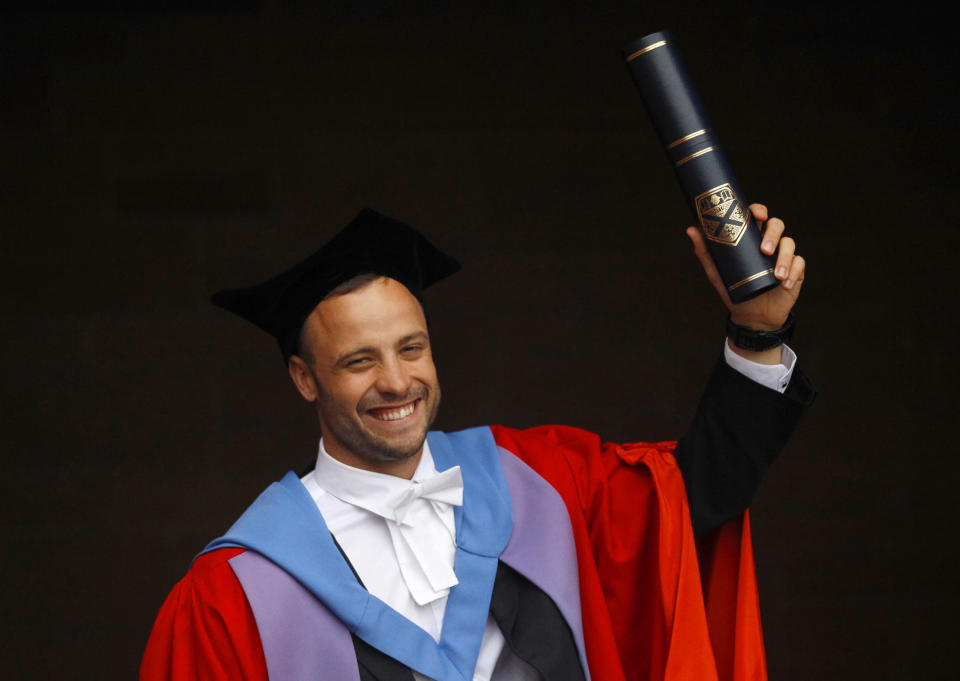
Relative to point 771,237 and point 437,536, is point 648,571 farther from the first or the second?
point 771,237

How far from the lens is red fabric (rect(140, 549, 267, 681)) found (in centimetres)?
222

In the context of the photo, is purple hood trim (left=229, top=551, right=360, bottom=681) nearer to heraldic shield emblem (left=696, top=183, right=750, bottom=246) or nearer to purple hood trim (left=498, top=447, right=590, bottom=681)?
purple hood trim (left=498, top=447, right=590, bottom=681)

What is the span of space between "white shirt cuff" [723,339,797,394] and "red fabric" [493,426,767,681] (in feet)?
0.94

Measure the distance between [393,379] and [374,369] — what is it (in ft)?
0.19

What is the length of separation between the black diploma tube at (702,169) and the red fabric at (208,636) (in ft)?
3.71

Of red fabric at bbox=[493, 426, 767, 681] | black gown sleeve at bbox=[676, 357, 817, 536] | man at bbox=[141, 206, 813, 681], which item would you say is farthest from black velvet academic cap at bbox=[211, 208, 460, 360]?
black gown sleeve at bbox=[676, 357, 817, 536]

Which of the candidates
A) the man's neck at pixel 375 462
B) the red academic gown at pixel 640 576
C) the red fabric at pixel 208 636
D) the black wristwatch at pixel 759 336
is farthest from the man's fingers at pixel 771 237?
the red fabric at pixel 208 636

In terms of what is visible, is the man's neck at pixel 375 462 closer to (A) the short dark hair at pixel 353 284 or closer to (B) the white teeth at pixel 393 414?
(B) the white teeth at pixel 393 414

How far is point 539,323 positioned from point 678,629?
5.90ft

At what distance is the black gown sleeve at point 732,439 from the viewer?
2404mm

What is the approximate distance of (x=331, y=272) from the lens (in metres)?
2.43

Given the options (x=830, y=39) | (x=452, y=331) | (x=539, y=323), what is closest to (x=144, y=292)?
(x=452, y=331)

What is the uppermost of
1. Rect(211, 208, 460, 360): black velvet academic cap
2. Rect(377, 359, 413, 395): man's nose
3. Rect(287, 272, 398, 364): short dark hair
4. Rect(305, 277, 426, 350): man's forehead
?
Rect(211, 208, 460, 360): black velvet academic cap

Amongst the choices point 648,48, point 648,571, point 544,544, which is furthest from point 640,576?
point 648,48
